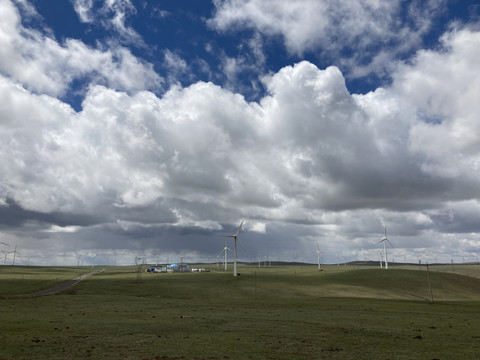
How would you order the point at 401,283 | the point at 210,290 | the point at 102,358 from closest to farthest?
the point at 102,358 → the point at 210,290 → the point at 401,283

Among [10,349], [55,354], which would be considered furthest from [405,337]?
[10,349]

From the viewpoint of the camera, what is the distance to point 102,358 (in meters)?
27.7

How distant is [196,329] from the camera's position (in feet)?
143

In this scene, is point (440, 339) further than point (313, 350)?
Yes

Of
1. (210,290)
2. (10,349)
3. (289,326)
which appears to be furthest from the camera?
(210,290)

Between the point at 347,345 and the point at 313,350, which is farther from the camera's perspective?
the point at 347,345

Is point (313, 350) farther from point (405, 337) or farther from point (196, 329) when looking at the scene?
point (196, 329)

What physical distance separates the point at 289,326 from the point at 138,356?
77.0 ft

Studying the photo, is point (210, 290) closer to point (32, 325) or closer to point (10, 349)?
point (32, 325)

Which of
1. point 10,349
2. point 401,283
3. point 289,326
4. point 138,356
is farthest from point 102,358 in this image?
point 401,283

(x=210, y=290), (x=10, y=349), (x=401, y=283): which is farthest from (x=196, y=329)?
(x=401, y=283)

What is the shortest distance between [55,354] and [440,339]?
34076 mm

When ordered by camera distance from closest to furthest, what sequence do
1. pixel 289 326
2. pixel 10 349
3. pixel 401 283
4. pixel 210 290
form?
1. pixel 10 349
2. pixel 289 326
3. pixel 210 290
4. pixel 401 283

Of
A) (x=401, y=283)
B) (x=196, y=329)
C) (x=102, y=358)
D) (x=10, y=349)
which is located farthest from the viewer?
(x=401, y=283)
